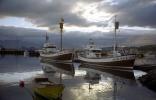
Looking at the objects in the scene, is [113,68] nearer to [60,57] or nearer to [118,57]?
[118,57]

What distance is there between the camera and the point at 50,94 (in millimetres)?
21812

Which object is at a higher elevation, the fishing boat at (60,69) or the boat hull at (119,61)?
the boat hull at (119,61)

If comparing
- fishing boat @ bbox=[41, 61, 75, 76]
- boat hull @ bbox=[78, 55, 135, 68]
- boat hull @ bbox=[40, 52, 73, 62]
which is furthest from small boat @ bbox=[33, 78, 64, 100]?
boat hull @ bbox=[40, 52, 73, 62]

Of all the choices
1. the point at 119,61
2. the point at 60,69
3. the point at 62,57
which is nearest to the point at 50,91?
the point at 119,61

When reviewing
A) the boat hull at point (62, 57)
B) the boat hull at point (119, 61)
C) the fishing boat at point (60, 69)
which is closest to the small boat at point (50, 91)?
the fishing boat at point (60, 69)

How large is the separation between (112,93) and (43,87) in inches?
337

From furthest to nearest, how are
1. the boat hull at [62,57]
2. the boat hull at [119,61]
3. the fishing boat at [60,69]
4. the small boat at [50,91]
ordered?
1. the boat hull at [62,57]
2. the boat hull at [119,61]
3. the fishing boat at [60,69]
4. the small boat at [50,91]

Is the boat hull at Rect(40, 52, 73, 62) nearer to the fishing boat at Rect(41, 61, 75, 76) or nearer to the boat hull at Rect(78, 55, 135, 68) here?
the fishing boat at Rect(41, 61, 75, 76)

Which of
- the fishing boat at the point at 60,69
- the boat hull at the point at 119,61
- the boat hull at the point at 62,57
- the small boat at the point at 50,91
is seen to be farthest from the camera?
the boat hull at the point at 62,57

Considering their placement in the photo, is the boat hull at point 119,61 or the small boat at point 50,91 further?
the boat hull at point 119,61

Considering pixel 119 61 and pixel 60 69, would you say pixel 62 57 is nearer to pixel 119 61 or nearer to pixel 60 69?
pixel 60 69

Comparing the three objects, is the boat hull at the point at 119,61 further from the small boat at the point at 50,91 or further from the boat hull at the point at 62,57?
the small boat at the point at 50,91

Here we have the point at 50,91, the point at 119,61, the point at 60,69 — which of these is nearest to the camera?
the point at 50,91

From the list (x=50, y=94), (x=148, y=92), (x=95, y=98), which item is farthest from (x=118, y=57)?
(x=50, y=94)
